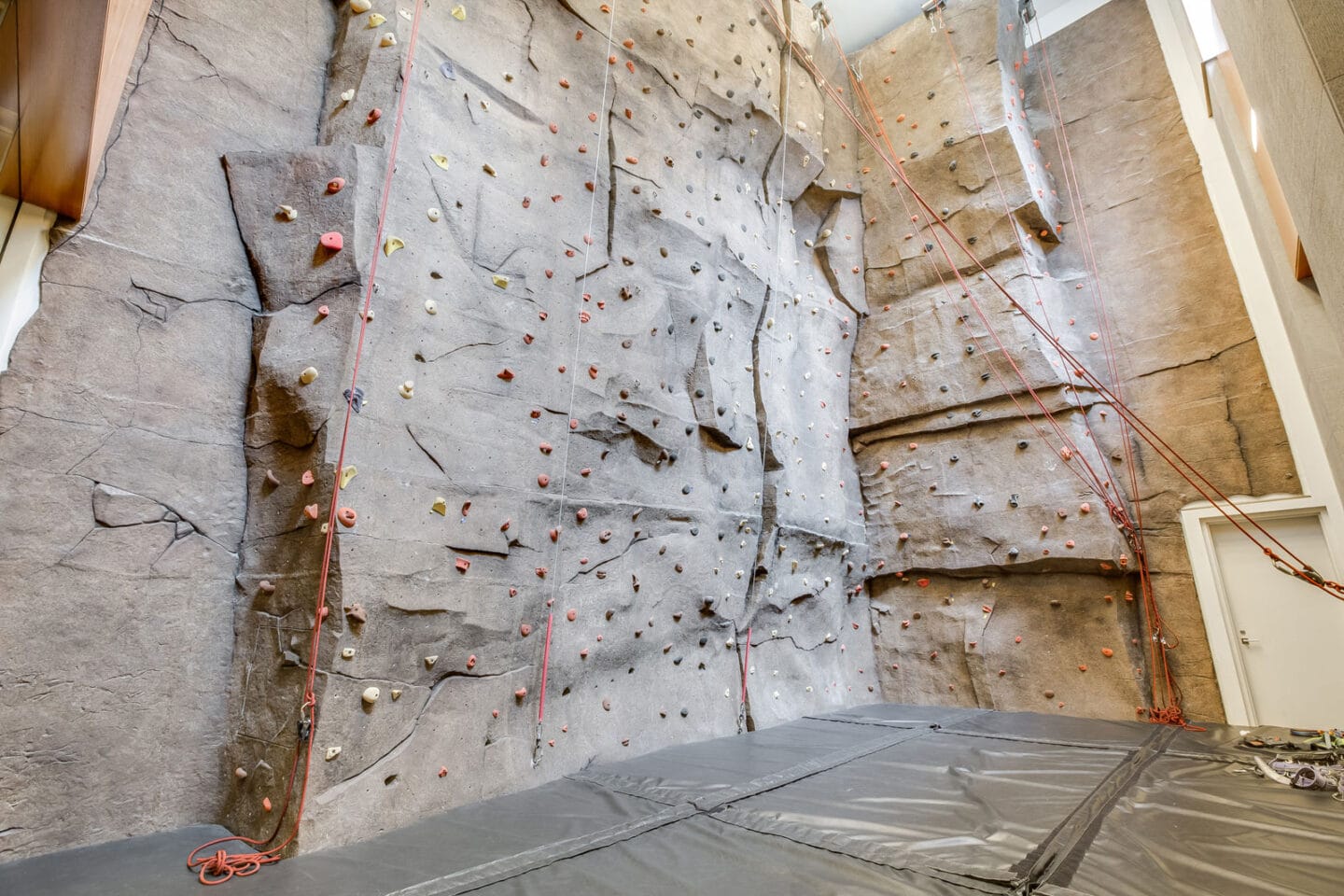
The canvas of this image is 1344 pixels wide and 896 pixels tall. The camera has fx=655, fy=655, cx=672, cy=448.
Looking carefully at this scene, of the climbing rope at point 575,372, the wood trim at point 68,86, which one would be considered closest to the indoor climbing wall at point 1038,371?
the climbing rope at point 575,372

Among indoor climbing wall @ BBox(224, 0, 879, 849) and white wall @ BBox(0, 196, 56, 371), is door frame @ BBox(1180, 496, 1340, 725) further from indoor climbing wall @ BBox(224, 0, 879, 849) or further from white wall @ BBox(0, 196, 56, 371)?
white wall @ BBox(0, 196, 56, 371)

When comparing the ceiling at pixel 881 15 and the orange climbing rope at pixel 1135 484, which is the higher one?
the ceiling at pixel 881 15

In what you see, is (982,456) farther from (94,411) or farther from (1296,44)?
(94,411)

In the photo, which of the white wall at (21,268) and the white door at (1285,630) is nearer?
the white wall at (21,268)

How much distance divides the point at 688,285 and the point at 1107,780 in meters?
2.48

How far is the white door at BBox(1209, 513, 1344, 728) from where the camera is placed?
293 cm

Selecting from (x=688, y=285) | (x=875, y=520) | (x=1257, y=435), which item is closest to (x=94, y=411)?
(x=688, y=285)

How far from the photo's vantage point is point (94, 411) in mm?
1697

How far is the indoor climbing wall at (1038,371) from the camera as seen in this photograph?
A: 3.38 m

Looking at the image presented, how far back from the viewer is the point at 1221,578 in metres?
3.19

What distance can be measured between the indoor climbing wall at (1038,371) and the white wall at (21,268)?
12.8 feet

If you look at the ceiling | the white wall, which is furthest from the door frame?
the white wall

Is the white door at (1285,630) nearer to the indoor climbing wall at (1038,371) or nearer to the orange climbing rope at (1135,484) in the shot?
the orange climbing rope at (1135,484)

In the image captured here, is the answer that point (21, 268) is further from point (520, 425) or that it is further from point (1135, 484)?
point (1135, 484)
